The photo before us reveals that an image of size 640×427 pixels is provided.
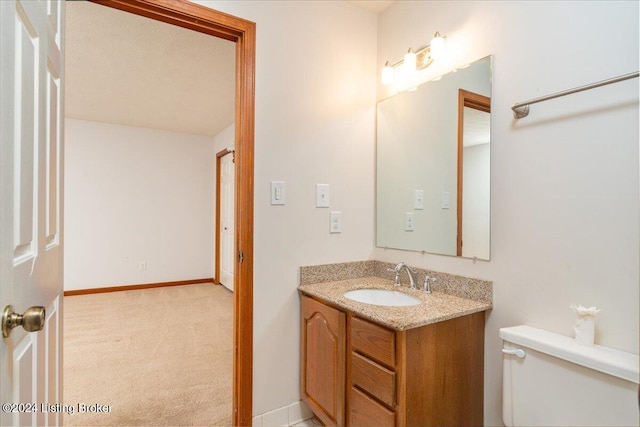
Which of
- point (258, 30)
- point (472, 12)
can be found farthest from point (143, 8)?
point (472, 12)

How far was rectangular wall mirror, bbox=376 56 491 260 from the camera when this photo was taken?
1.53 m

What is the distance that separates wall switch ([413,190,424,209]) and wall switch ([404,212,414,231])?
0.18 feet

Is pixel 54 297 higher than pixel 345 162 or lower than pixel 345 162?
lower

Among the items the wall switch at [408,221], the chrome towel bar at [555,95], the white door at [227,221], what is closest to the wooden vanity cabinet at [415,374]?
the wall switch at [408,221]

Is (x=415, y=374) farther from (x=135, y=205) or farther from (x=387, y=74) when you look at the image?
(x=135, y=205)

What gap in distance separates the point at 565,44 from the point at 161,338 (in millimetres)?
3403

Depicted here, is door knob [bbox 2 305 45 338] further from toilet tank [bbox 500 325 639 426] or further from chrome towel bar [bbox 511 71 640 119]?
chrome towel bar [bbox 511 71 640 119]

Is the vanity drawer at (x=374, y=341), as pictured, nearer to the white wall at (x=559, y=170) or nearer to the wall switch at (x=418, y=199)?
the white wall at (x=559, y=170)

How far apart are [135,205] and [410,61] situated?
440 cm

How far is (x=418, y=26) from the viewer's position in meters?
1.84

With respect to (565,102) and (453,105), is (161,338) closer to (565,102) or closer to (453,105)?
(453,105)

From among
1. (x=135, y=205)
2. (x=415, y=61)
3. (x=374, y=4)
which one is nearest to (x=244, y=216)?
(x=415, y=61)

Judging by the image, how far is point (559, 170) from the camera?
1238 mm

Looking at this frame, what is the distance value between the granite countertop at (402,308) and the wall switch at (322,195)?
448mm
